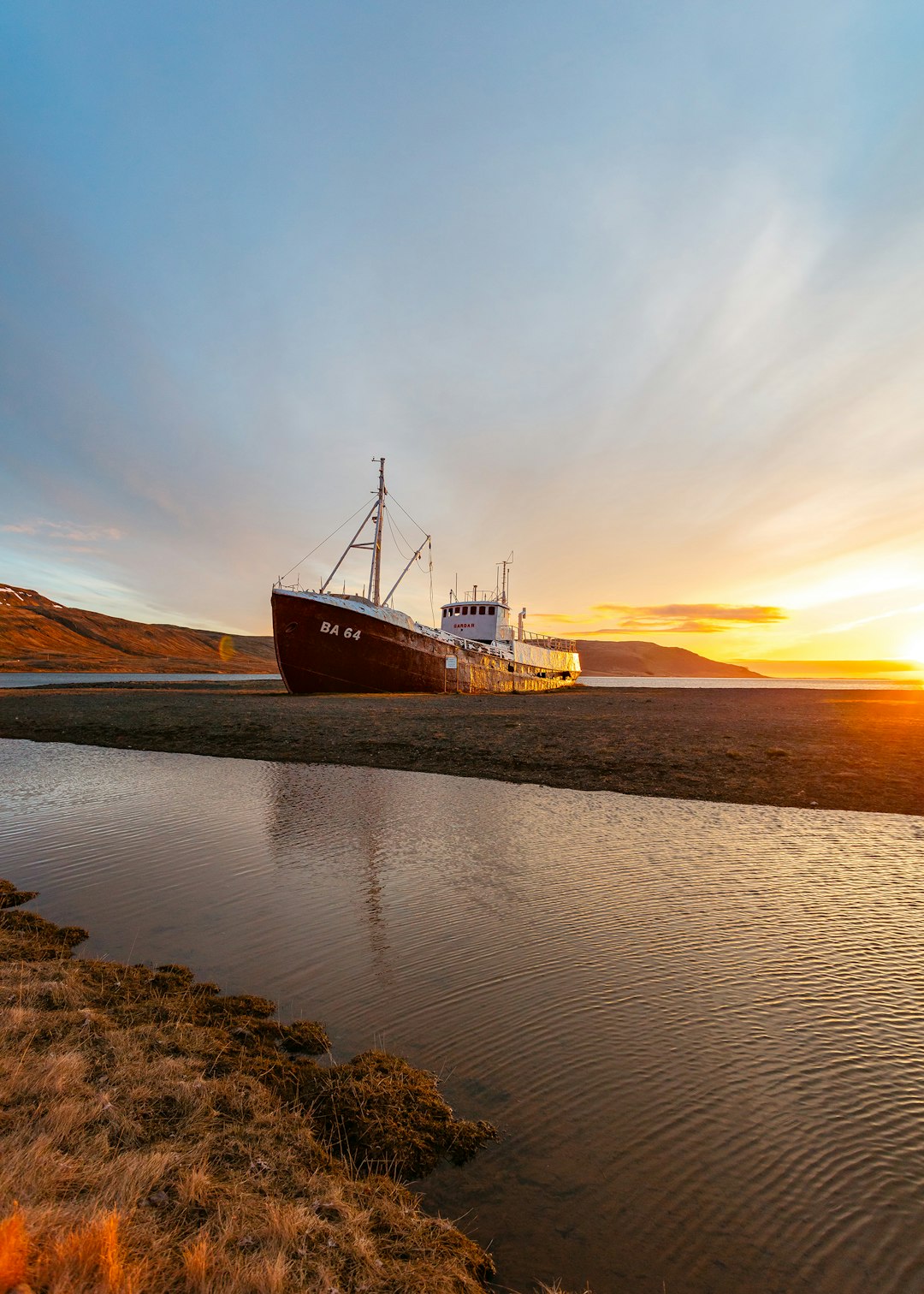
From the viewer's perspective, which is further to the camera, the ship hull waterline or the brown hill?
the brown hill

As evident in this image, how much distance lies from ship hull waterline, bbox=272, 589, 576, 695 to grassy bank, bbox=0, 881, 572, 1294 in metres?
34.9

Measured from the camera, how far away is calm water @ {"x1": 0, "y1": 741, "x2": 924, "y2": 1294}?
10.7ft

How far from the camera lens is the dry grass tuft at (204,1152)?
8.03 ft

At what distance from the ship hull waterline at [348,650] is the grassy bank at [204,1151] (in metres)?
34.9

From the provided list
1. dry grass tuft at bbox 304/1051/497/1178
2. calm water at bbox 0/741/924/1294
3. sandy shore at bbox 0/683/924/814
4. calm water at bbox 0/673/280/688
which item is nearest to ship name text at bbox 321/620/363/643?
sandy shore at bbox 0/683/924/814

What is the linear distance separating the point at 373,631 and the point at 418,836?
3085 cm

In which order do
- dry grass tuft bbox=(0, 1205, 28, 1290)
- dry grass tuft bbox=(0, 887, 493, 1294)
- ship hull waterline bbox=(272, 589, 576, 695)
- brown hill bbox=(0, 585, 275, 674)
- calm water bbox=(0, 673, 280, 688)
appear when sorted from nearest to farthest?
dry grass tuft bbox=(0, 1205, 28, 1290), dry grass tuft bbox=(0, 887, 493, 1294), ship hull waterline bbox=(272, 589, 576, 695), calm water bbox=(0, 673, 280, 688), brown hill bbox=(0, 585, 275, 674)

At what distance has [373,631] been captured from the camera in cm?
4084

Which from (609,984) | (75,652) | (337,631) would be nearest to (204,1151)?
(609,984)

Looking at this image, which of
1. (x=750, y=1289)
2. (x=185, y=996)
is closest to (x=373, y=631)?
(x=185, y=996)

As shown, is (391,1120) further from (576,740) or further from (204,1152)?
(576,740)

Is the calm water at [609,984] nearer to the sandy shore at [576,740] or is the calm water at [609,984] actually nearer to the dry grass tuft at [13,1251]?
the dry grass tuft at [13,1251]

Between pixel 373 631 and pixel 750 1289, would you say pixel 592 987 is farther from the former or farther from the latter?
pixel 373 631

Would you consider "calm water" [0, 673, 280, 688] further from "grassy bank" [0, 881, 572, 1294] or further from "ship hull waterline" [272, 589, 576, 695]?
"grassy bank" [0, 881, 572, 1294]
